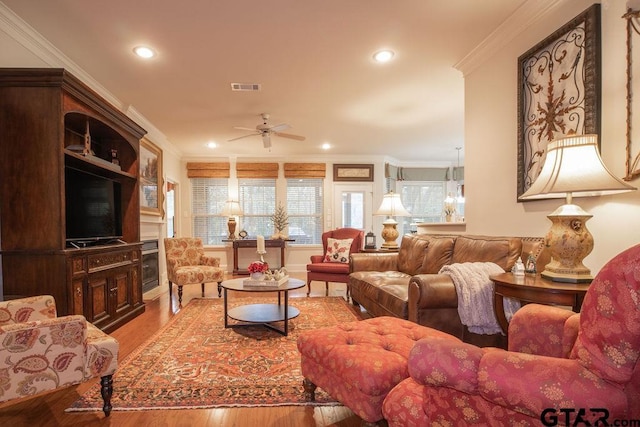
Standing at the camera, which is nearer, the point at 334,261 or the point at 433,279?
the point at 433,279

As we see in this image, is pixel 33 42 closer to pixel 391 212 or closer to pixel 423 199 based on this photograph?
pixel 391 212

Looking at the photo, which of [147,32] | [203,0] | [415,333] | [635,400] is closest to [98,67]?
[147,32]

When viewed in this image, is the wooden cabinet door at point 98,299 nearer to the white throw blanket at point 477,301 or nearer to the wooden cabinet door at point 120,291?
the wooden cabinet door at point 120,291

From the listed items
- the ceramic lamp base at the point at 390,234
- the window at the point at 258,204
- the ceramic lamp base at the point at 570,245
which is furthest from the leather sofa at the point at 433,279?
the window at the point at 258,204

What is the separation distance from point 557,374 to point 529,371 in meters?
0.06

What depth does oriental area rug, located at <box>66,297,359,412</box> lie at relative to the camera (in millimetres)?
1889

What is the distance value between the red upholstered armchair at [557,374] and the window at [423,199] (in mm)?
6932

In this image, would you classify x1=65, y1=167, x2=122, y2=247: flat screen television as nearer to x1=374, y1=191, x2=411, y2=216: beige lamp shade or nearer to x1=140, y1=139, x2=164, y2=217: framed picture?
x1=140, y1=139, x2=164, y2=217: framed picture

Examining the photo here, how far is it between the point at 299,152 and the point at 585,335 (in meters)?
6.33

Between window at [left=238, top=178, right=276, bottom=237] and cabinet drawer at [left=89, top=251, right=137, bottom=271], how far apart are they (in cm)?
349

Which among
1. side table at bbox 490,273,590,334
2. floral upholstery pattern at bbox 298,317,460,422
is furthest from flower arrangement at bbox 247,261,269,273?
side table at bbox 490,273,590,334

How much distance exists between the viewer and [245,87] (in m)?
3.61

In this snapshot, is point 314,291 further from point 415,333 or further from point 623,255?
point 623,255

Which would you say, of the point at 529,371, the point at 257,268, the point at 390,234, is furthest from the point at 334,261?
the point at 529,371
